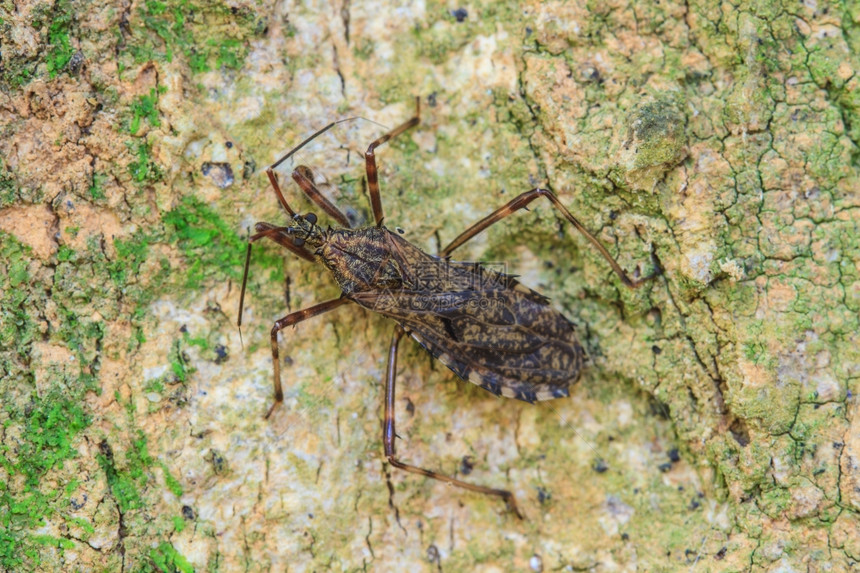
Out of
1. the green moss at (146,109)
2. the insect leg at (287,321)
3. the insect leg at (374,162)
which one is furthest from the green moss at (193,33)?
the insect leg at (287,321)

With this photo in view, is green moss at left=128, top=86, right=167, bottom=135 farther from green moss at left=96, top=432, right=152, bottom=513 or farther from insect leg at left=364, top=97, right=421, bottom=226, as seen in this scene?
green moss at left=96, top=432, right=152, bottom=513

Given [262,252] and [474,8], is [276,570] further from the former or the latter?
[474,8]

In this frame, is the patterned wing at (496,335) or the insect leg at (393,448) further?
the patterned wing at (496,335)

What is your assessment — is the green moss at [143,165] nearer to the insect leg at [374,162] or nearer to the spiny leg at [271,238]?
the spiny leg at [271,238]

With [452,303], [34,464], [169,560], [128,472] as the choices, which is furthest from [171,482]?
[452,303]

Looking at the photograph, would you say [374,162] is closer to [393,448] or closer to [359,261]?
[359,261]

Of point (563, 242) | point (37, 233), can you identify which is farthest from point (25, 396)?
point (563, 242)

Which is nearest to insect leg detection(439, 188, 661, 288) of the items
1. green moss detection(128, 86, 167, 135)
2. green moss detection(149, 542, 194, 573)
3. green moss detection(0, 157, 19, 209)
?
green moss detection(128, 86, 167, 135)
